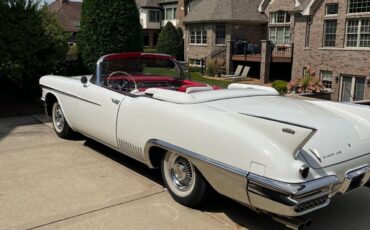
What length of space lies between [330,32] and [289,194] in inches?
767

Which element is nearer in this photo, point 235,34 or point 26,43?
point 26,43

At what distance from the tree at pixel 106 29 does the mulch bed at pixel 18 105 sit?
2.05 metres

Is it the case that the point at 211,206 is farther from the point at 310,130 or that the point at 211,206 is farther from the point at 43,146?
the point at 43,146

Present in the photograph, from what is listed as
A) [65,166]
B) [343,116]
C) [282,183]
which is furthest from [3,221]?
[343,116]

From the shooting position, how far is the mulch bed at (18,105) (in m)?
8.51

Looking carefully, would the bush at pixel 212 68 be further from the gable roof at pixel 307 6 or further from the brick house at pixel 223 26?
the gable roof at pixel 307 6

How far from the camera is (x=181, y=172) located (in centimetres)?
397

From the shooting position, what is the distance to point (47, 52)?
9.72m

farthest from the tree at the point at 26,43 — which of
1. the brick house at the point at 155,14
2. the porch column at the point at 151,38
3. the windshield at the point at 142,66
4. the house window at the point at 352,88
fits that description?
the porch column at the point at 151,38

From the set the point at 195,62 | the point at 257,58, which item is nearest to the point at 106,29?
the point at 257,58

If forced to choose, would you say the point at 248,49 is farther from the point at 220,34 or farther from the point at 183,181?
the point at 183,181

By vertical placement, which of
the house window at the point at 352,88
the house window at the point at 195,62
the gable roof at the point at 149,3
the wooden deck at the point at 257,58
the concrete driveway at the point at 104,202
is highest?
the gable roof at the point at 149,3

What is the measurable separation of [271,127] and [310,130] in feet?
1.13

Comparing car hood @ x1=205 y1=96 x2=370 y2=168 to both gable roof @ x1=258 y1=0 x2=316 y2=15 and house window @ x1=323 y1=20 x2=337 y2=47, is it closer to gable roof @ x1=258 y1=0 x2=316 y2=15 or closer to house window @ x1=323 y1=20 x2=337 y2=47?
house window @ x1=323 y1=20 x2=337 y2=47
